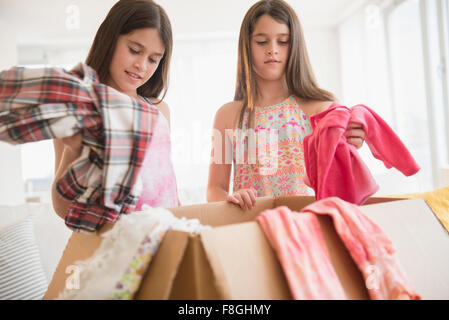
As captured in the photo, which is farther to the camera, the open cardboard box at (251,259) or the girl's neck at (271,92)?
the girl's neck at (271,92)

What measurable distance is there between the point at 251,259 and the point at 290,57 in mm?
810

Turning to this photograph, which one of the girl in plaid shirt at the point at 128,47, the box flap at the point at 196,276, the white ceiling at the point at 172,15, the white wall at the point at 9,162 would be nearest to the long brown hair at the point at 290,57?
the girl in plaid shirt at the point at 128,47

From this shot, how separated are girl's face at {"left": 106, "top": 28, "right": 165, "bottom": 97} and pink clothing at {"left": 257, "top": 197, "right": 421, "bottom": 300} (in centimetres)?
51

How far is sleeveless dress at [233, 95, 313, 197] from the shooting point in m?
1.13

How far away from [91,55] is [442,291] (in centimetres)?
81

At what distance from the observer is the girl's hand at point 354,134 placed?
0.77 meters

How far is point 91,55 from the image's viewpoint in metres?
0.88

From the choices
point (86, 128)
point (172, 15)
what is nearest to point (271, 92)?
point (86, 128)

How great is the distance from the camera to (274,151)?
3.84 feet

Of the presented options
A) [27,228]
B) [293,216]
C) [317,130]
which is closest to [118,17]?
[317,130]

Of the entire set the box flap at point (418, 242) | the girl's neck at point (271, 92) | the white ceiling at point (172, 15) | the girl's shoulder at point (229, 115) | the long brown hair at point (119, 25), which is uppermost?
the white ceiling at point (172, 15)

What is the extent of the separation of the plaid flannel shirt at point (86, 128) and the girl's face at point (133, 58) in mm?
261

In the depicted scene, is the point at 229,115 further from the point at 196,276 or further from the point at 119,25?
the point at 196,276

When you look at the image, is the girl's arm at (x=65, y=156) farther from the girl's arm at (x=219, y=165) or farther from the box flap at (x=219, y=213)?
the girl's arm at (x=219, y=165)
